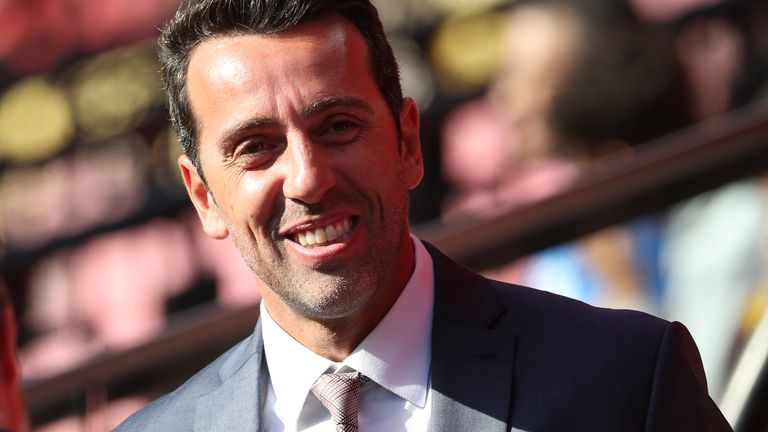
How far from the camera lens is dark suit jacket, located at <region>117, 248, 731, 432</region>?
6.44 feet

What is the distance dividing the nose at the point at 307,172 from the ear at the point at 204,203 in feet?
0.89

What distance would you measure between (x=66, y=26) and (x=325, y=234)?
122 inches

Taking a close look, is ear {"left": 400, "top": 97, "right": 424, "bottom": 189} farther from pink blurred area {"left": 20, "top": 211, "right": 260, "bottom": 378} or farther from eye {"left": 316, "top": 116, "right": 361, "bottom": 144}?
pink blurred area {"left": 20, "top": 211, "right": 260, "bottom": 378}

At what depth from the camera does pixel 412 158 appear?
7.20 ft

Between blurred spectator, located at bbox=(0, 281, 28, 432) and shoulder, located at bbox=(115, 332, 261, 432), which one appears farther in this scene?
blurred spectator, located at bbox=(0, 281, 28, 432)

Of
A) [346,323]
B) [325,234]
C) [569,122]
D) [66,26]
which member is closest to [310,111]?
[325,234]

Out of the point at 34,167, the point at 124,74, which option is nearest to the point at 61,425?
the point at 34,167

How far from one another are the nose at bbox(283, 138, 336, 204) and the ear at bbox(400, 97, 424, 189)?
211 millimetres

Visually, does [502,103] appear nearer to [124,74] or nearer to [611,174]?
[611,174]

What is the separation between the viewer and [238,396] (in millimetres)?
2201

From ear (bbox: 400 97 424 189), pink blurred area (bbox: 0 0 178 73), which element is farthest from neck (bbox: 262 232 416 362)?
pink blurred area (bbox: 0 0 178 73)

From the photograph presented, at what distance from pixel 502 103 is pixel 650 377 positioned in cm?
222

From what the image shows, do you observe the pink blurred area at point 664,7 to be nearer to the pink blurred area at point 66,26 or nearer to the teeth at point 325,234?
the pink blurred area at point 66,26

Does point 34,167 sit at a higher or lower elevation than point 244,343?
lower
